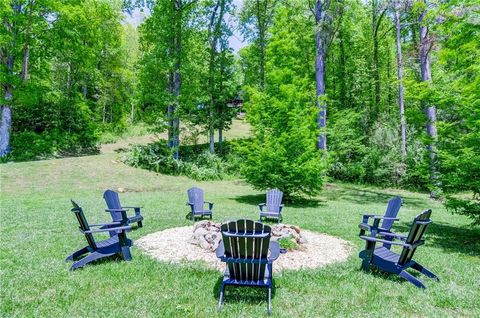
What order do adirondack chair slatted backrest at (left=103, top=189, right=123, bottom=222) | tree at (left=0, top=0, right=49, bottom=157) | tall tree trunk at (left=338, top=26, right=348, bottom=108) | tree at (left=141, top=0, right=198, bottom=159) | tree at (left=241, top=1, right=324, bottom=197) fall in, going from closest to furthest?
adirondack chair slatted backrest at (left=103, top=189, right=123, bottom=222) → tree at (left=241, top=1, right=324, bottom=197) → tree at (left=0, top=0, right=49, bottom=157) → tree at (left=141, top=0, right=198, bottom=159) → tall tree trunk at (left=338, top=26, right=348, bottom=108)

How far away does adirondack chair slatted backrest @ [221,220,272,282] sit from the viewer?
385 centimetres

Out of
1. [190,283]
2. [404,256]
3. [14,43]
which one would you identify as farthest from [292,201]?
[14,43]

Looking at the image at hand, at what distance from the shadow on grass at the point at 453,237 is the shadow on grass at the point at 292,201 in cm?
387

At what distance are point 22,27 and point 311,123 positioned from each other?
1709 cm

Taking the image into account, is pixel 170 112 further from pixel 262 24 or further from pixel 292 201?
pixel 292 201

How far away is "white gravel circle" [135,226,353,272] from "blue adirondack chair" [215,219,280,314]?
1.11 m

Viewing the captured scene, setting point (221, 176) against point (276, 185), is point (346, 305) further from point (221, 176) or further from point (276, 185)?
point (221, 176)

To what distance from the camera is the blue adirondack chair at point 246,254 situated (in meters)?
3.85

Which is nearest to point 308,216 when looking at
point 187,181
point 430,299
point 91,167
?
point 430,299

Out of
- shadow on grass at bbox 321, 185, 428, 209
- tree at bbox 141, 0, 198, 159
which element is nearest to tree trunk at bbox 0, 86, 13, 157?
tree at bbox 141, 0, 198, 159

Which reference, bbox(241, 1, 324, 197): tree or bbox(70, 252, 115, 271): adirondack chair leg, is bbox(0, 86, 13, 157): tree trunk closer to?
bbox(241, 1, 324, 197): tree

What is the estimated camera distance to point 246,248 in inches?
153

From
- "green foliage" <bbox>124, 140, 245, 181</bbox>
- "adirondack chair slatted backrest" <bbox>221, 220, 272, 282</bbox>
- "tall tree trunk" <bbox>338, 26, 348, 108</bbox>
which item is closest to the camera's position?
"adirondack chair slatted backrest" <bbox>221, 220, 272, 282</bbox>

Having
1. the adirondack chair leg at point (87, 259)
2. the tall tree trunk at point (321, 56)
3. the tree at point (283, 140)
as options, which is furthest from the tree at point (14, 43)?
the adirondack chair leg at point (87, 259)
